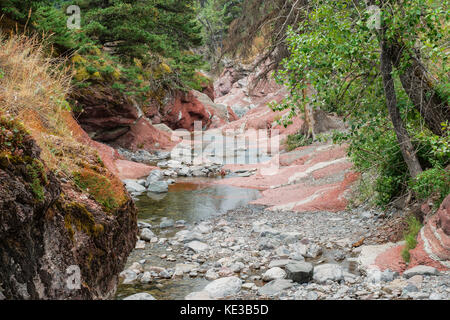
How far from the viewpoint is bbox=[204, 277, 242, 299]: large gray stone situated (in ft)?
16.4

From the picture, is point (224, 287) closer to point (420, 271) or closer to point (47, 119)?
point (420, 271)

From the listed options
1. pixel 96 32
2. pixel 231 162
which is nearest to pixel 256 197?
pixel 231 162

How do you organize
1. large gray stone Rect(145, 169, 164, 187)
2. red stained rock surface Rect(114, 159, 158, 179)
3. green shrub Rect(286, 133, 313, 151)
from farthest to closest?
green shrub Rect(286, 133, 313, 151), red stained rock surface Rect(114, 159, 158, 179), large gray stone Rect(145, 169, 164, 187)

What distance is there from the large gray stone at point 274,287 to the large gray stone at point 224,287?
1.06 feet

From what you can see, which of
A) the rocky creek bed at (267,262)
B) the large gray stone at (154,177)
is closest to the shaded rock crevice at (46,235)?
the rocky creek bed at (267,262)

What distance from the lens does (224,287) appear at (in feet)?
16.7

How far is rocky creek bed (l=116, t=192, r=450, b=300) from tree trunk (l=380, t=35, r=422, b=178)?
152 cm

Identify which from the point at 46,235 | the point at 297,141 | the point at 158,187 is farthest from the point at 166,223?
the point at 297,141

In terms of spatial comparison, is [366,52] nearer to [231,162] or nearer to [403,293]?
[403,293]

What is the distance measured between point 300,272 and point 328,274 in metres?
0.36

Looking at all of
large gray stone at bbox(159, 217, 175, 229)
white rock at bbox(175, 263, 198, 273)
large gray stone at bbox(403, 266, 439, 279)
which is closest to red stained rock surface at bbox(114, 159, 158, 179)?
large gray stone at bbox(159, 217, 175, 229)

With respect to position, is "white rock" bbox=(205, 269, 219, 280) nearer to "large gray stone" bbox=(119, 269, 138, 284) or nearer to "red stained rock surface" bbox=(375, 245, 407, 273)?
"large gray stone" bbox=(119, 269, 138, 284)

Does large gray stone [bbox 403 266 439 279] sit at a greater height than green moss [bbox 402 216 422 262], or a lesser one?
lesser
